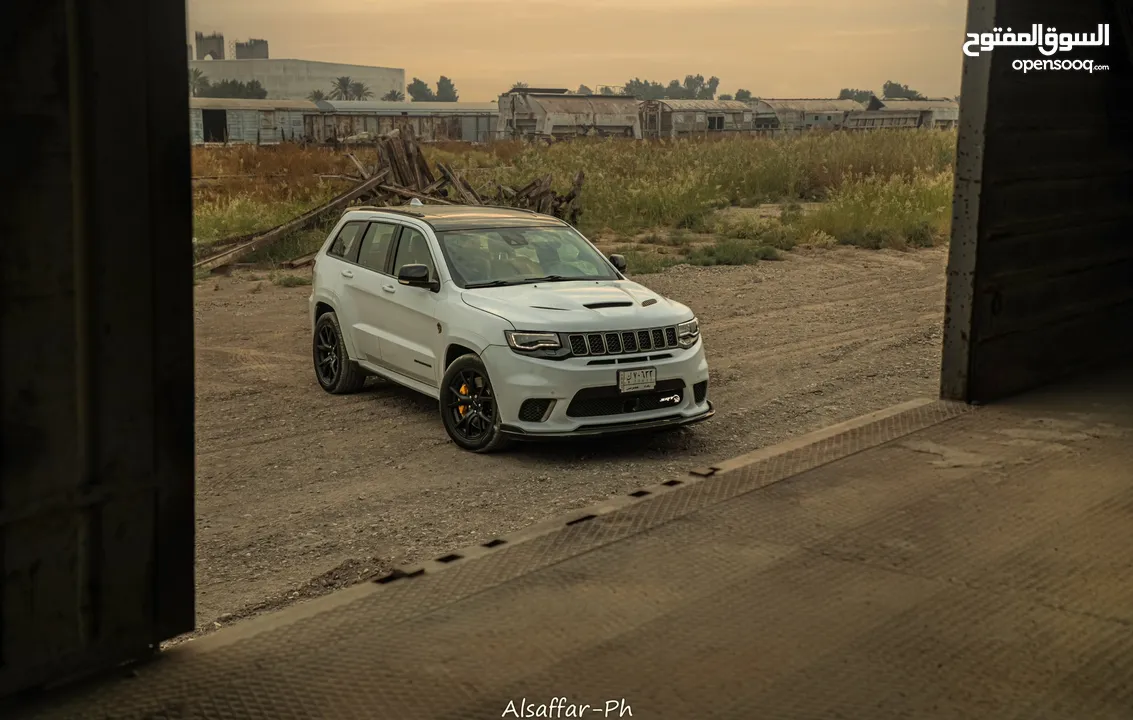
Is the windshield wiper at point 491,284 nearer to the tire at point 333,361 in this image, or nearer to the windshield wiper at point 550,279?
the windshield wiper at point 550,279

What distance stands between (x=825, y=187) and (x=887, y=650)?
2808cm

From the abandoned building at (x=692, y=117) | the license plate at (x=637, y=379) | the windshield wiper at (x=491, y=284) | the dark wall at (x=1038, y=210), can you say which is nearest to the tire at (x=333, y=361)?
the windshield wiper at (x=491, y=284)

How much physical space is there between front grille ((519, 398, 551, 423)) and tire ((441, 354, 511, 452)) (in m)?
0.20

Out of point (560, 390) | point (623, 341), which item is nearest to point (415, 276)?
point (560, 390)

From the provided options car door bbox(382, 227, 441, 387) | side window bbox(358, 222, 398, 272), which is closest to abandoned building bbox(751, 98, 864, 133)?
side window bbox(358, 222, 398, 272)

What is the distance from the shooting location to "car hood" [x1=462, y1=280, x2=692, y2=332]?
877 centimetres

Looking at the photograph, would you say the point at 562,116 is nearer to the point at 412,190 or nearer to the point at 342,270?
the point at 412,190

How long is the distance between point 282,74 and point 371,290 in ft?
482

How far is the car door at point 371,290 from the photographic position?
10.4 metres

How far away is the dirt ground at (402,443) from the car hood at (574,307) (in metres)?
1.05

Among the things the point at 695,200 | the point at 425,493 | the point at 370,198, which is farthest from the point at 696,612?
the point at 695,200

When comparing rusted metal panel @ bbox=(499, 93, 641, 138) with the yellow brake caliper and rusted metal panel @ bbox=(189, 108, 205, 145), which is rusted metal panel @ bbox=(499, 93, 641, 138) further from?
the yellow brake caliper

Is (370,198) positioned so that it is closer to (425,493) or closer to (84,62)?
(425,493)

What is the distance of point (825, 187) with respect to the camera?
102ft
